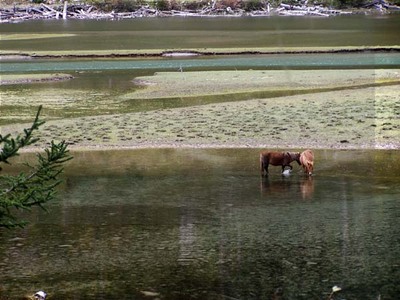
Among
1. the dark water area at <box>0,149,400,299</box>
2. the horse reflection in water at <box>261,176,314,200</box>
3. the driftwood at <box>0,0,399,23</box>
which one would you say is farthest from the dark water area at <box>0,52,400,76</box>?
the driftwood at <box>0,0,399,23</box>

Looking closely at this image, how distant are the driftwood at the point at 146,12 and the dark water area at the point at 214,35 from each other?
43.6 feet

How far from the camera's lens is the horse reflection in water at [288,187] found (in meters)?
15.2

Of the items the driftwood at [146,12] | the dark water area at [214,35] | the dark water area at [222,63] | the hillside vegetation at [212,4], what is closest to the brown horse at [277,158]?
the dark water area at [222,63]

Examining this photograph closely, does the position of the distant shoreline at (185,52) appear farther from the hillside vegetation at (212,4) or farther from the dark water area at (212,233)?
the hillside vegetation at (212,4)

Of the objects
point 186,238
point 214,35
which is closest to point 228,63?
point 214,35

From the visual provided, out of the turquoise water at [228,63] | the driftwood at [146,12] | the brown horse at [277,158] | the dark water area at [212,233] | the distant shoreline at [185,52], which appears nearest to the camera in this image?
the dark water area at [212,233]

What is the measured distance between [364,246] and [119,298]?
343cm

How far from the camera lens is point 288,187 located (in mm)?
15664

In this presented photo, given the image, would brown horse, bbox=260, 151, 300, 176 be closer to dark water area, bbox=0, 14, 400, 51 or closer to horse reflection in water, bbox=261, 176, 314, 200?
horse reflection in water, bbox=261, 176, 314, 200

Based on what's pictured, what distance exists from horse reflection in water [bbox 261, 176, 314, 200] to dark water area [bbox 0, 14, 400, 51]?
3077 cm

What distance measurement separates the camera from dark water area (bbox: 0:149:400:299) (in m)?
10.8

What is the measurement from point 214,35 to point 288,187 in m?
42.4

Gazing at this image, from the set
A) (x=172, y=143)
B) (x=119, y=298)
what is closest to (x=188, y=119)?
(x=172, y=143)

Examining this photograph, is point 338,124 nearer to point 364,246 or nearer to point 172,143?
point 172,143
